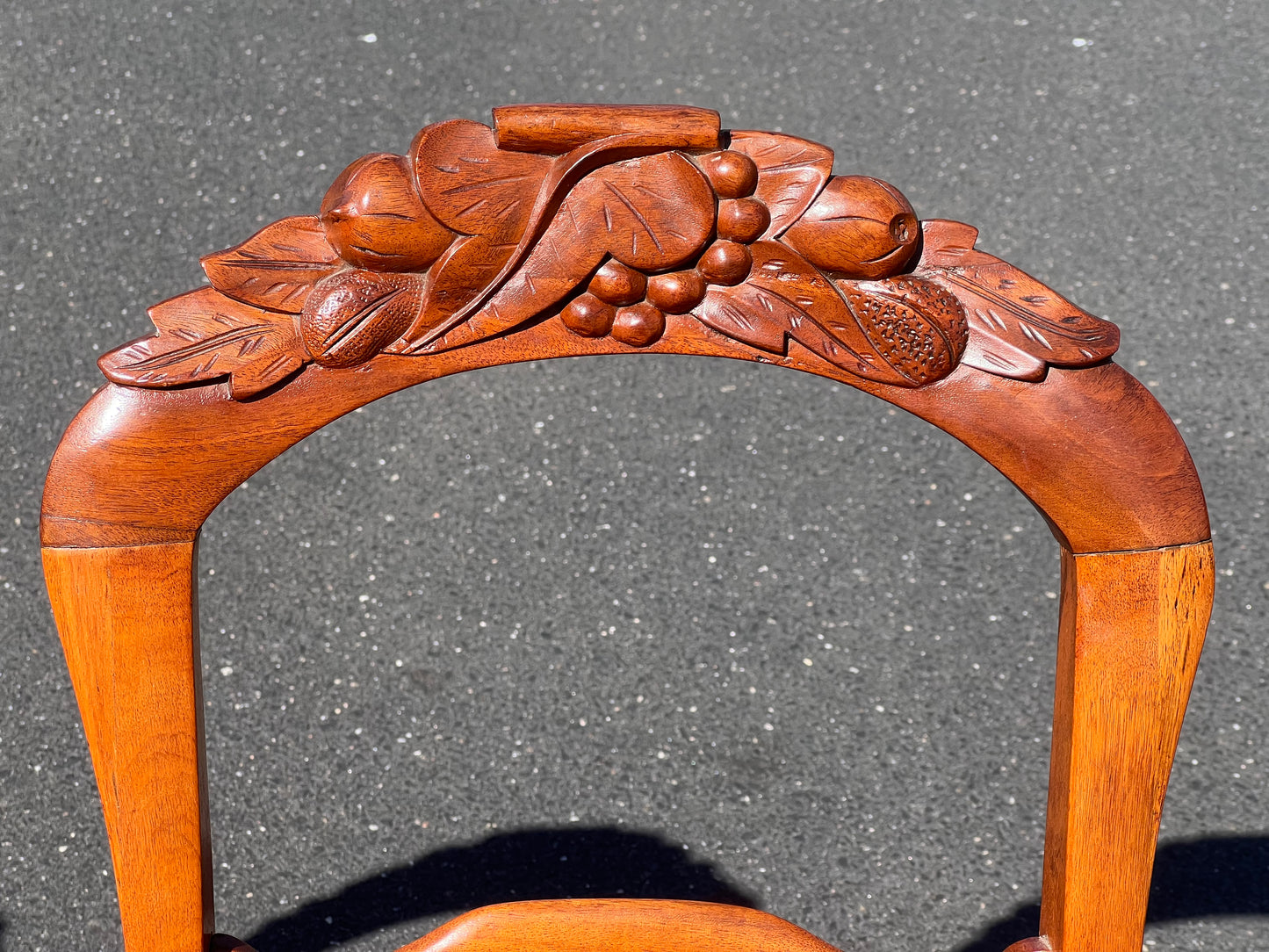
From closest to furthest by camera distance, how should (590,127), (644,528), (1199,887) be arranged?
(590,127), (1199,887), (644,528)

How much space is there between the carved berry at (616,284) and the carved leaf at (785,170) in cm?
5

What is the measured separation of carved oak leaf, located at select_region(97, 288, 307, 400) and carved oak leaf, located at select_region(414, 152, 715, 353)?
0.07 metres

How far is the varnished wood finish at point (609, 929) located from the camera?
49 cm

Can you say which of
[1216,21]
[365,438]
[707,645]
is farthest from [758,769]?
[1216,21]

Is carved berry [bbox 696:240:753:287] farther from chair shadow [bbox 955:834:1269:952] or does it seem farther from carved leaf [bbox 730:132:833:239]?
chair shadow [bbox 955:834:1269:952]

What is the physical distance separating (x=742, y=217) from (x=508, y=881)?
2.59 feet

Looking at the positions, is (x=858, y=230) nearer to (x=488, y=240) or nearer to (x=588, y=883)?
(x=488, y=240)

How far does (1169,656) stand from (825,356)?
18 cm

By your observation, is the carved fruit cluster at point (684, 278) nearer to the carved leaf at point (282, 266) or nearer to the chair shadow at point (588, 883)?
the carved leaf at point (282, 266)

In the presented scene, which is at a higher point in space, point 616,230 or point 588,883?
point 616,230

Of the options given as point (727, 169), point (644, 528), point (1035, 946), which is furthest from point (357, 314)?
point (644, 528)

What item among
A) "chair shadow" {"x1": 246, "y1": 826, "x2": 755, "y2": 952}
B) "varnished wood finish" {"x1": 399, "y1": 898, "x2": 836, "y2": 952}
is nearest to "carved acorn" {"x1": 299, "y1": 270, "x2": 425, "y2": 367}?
"varnished wood finish" {"x1": 399, "y1": 898, "x2": 836, "y2": 952}

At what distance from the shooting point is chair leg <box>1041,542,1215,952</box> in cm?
47

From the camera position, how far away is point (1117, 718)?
1.57ft
